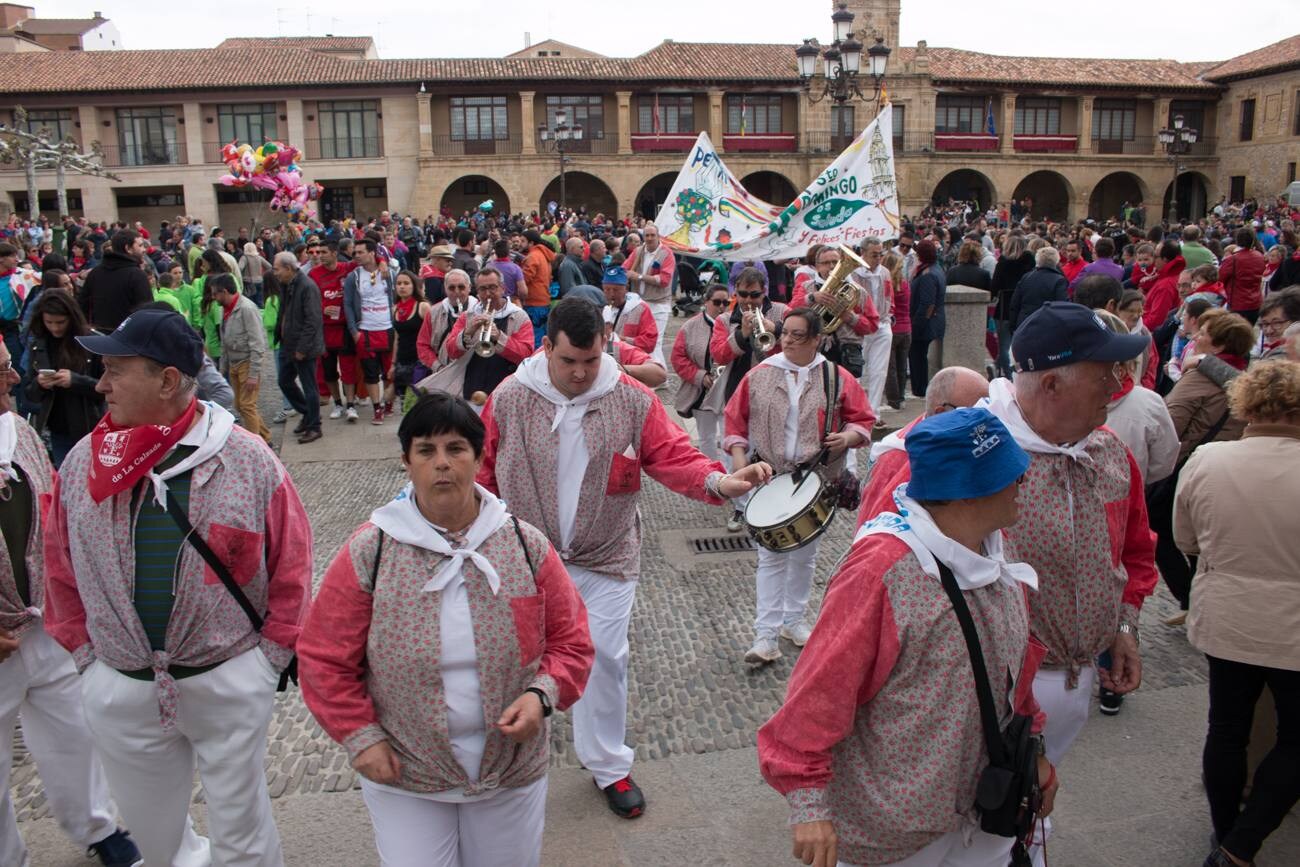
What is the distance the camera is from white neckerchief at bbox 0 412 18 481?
350cm

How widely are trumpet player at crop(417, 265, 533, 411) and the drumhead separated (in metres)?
2.73

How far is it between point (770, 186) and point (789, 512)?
45.9m

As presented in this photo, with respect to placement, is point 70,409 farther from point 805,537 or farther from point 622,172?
point 622,172

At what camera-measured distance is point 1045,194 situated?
51062mm

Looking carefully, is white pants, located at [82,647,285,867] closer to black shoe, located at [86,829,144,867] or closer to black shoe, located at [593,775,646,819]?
black shoe, located at [86,829,144,867]

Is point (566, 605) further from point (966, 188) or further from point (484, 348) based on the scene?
point (966, 188)

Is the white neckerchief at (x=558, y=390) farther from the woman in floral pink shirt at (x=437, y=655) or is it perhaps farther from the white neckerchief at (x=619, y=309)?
the white neckerchief at (x=619, y=309)

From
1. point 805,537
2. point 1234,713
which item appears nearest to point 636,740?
point 805,537

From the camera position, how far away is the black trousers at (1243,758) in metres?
3.44

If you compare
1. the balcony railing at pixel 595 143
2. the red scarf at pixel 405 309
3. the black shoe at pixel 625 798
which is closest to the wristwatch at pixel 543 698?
the black shoe at pixel 625 798

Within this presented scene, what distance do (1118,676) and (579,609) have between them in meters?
1.73

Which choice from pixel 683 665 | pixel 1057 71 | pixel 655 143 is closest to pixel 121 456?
pixel 683 665

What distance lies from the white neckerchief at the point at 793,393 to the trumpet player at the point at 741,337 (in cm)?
126

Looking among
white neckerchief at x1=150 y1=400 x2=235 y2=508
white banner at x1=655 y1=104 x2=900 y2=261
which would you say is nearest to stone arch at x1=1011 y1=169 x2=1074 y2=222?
white banner at x1=655 y1=104 x2=900 y2=261
